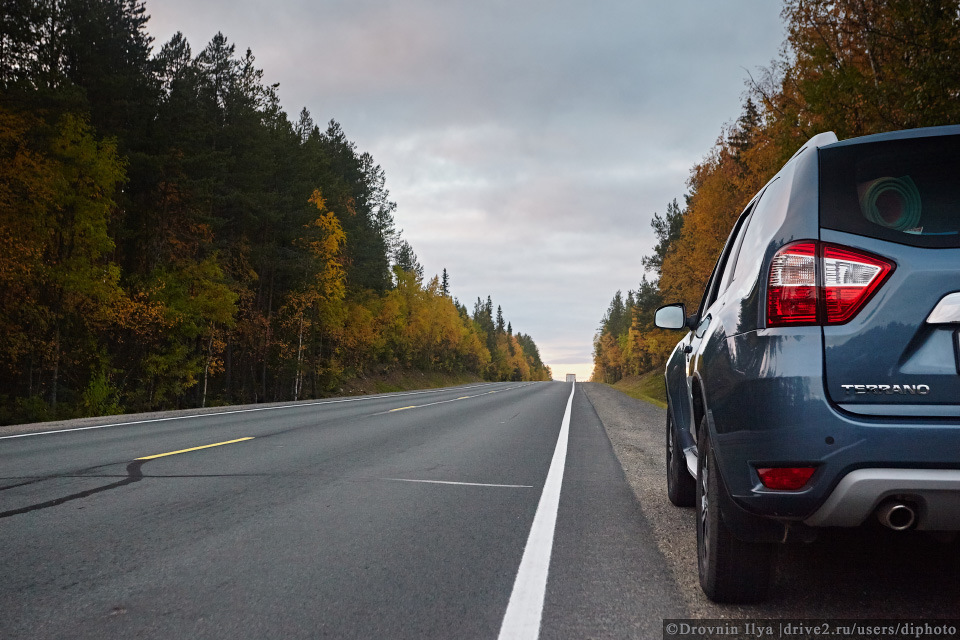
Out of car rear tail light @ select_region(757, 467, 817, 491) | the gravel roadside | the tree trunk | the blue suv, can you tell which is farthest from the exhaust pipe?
the tree trunk

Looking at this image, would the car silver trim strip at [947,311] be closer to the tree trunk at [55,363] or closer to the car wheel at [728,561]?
the car wheel at [728,561]

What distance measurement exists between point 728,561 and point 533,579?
3.61 ft

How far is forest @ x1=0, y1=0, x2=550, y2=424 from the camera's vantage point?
20156mm

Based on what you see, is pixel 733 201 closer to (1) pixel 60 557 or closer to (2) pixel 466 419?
(2) pixel 466 419

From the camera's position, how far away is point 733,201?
27328 mm

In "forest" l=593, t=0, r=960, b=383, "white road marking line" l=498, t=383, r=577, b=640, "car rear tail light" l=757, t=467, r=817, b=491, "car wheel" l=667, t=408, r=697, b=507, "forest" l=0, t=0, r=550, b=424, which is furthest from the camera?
"forest" l=0, t=0, r=550, b=424

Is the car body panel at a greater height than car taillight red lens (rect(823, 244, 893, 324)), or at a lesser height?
lesser

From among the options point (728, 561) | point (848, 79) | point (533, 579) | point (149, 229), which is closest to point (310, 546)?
point (533, 579)

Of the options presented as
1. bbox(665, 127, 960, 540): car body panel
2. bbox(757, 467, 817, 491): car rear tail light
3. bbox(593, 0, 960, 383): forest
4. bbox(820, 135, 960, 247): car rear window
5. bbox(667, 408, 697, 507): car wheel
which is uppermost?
bbox(593, 0, 960, 383): forest

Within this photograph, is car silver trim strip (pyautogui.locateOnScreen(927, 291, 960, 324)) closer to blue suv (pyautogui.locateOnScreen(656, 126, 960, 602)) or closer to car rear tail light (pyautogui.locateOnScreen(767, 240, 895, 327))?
blue suv (pyautogui.locateOnScreen(656, 126, 960, 602))

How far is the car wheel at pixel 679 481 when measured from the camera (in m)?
5.24

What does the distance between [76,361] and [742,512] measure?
24486 millimetres

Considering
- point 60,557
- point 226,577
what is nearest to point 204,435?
point 60,557

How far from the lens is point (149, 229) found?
2606cm
